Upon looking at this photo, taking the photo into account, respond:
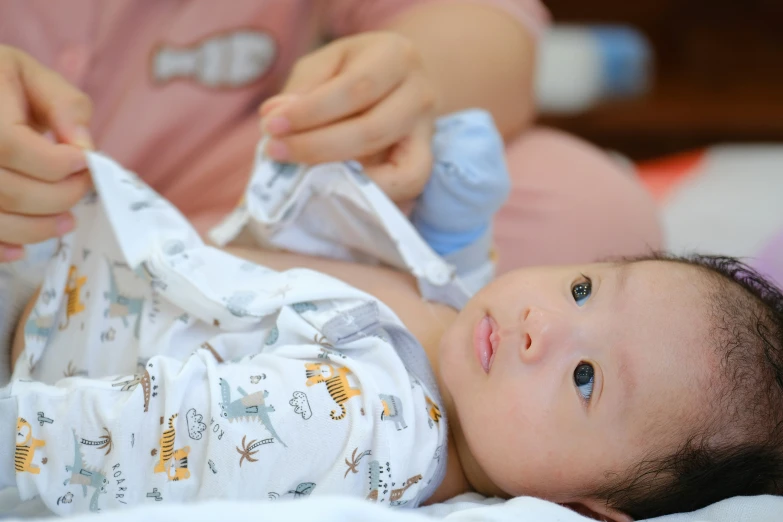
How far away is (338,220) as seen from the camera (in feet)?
3.14

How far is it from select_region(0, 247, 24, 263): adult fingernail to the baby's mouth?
46cm

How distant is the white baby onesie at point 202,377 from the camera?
2.33ft

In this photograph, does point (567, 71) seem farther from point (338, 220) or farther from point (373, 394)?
point (373, 394)

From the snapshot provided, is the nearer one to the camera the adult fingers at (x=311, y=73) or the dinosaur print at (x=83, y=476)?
the dinosaur print at (x=83, y=476)

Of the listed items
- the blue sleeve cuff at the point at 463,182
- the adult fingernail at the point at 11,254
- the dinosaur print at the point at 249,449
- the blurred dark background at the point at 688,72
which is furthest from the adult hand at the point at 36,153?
the blurred dark background at the point at 688,72

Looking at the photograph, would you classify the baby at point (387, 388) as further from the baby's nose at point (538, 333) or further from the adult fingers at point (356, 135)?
the adult fingers at point (356, 135)

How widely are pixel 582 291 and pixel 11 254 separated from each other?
59 centimetres

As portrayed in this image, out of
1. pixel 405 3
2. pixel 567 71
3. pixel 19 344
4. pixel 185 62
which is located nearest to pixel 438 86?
pixel 405 3

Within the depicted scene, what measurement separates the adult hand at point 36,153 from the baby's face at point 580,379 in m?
0.42

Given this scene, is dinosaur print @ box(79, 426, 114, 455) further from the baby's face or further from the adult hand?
the baby's face

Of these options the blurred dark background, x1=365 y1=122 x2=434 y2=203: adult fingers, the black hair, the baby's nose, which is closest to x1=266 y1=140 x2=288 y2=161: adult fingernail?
x1=365 y1=122 x2=434 y2=203: adult fingers

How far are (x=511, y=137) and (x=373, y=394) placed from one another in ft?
2.08

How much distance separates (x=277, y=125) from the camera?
0.84 metres

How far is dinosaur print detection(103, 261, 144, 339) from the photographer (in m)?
0.84
